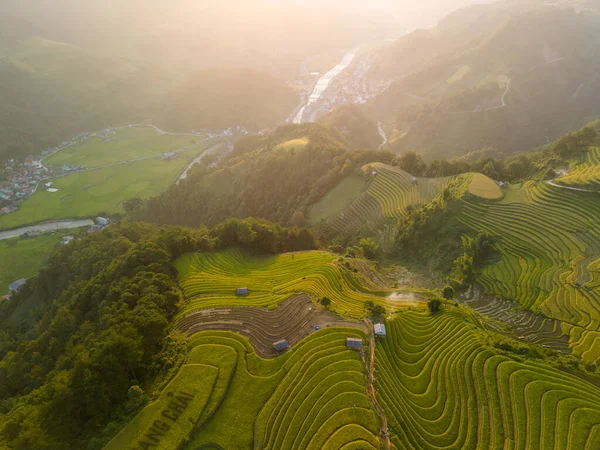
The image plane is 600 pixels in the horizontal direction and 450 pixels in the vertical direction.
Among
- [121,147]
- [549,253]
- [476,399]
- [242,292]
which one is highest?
[242,292]

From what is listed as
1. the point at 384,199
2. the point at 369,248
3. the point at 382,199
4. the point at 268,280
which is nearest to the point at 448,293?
the point at 369,248

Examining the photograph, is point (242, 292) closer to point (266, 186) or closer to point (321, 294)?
point (321, 294)

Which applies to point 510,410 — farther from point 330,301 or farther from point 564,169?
point 564,169

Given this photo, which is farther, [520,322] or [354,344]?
[520,322]

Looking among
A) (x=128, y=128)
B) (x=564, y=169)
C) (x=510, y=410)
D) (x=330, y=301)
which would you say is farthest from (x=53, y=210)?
(x=564, y=169)

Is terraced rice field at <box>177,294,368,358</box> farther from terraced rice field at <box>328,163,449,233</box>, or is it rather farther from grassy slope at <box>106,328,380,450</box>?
terraced rice field at <box>328,163,449,233</box>
